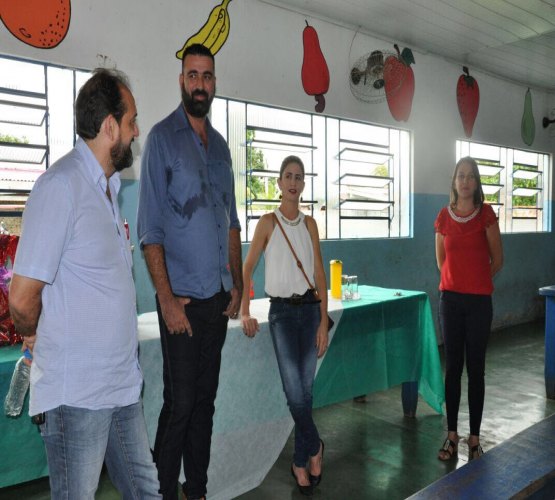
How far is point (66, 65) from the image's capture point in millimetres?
3115

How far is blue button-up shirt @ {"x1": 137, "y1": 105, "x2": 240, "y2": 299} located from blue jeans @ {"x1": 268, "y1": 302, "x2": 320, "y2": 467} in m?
0.51

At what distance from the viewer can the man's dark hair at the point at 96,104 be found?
4.19 feet

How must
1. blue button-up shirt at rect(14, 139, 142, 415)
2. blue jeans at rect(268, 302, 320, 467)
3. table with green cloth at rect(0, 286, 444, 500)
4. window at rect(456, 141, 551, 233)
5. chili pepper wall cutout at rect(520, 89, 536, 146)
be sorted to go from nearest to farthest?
blue button-up shirt at rect(14, 139, 142, 415), table with green cloth at rect(0, 286, 444, 500), blue jeans at rect(268, 302, 320, 467), window at rect(456, 141, 551, 233), chili pepper wall cutout at rect(520, 89, 536, 146)

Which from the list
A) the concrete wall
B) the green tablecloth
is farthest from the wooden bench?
the concrete wall

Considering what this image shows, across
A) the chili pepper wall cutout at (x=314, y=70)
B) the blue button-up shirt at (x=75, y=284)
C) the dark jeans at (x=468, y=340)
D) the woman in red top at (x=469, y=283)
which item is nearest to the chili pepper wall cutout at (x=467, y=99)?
the chili pepper wall cutout at (x=314, y=70)

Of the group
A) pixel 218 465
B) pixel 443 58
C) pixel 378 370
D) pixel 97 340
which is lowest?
pixel 218 465

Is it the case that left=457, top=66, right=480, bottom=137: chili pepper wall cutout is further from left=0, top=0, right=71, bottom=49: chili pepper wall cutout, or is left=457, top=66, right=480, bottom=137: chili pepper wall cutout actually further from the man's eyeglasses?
the man's eyeglasses

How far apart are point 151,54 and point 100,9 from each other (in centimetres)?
40

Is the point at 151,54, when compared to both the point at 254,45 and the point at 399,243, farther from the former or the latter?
the point at 399,243

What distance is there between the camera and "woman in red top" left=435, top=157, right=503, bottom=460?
8.95ft

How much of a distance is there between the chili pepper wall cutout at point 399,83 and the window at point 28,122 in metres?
2.92

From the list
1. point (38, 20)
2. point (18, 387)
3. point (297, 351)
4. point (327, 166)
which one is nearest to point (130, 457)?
point (18, 387)

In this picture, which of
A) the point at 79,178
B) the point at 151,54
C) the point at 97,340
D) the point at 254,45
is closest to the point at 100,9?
the point at 151,54

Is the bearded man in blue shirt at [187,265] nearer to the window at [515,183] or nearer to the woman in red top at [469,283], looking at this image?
the woman in red top at [469,283]
